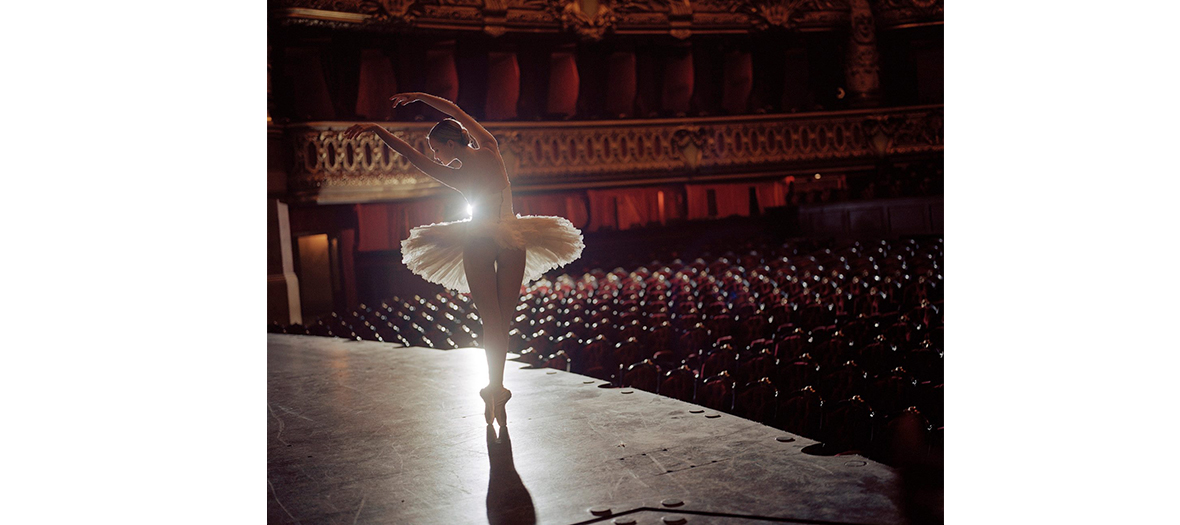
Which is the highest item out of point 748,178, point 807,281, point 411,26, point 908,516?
point 411,26

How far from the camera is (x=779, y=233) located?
15.4 meters

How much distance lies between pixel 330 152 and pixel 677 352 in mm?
8930

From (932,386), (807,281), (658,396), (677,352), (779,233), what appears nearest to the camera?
(932,386)

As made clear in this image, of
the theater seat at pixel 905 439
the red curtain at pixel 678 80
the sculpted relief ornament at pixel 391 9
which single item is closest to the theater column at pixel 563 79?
the red curtain at pixel 678 80

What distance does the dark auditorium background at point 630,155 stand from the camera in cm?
855

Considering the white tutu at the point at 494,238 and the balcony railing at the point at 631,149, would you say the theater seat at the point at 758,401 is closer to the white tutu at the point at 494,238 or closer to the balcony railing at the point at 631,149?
the white tutu at the point at 494,238

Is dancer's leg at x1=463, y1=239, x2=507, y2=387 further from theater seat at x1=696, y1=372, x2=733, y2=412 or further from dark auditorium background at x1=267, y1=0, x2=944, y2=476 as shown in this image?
dark auditorium background at x1=267, y1=0, x2=944, y2=476

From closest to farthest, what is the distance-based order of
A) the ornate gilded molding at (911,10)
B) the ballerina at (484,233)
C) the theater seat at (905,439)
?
1. the theater seat at (905,439)
2. the ballerina at (484,233)
3. the ornate gilded molding at (911,10)

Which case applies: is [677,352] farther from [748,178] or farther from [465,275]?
[748,178]

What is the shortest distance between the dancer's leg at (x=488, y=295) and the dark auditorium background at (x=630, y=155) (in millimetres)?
2410

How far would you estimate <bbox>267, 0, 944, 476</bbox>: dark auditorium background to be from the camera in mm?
8555

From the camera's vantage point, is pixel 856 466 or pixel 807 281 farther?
pixel 807 281

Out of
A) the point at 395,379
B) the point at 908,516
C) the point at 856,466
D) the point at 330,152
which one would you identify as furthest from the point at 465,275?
the point at 330,152

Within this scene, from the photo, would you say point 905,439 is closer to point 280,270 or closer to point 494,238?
point 494,238
